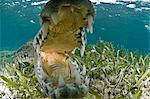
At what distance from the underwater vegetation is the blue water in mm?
9655

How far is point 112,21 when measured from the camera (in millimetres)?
15914

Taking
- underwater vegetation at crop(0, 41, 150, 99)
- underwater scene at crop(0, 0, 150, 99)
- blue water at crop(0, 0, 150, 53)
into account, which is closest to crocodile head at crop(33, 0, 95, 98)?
underwater scene at crop(0, 0, 150, 99)

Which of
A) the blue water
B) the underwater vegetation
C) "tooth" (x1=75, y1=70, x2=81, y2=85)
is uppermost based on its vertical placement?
"tooth" (x1=75, y1=70, x2=81, y2=85)

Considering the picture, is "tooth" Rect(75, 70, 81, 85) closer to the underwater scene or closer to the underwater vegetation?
the underwater scene

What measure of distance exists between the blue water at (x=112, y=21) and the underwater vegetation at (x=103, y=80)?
966 cm

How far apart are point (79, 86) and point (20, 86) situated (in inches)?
52.9

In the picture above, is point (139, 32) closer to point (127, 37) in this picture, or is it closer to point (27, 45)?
point (127, 37)

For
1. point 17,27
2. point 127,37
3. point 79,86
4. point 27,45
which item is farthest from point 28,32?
point 79,86

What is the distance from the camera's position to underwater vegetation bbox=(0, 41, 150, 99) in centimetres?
362

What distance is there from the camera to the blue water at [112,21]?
15039 mm

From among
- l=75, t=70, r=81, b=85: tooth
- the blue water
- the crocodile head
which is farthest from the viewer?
the blue water

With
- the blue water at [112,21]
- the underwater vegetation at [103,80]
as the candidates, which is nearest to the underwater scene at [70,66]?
the underwater vegetation at [103,80]

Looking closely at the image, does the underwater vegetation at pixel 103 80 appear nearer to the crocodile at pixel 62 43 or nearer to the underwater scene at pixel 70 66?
the underwater scene at pixel 70 66

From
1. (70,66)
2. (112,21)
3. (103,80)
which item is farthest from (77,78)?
(112,21)
